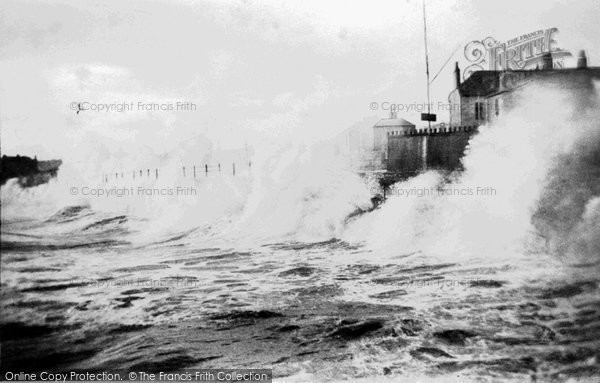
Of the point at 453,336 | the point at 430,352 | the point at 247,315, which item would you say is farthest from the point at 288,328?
the point at 453,336

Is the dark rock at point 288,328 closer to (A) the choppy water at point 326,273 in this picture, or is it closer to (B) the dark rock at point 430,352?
(A) the choppy water at point 326,273

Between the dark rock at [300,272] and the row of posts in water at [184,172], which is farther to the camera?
the dark rock at [300,272]

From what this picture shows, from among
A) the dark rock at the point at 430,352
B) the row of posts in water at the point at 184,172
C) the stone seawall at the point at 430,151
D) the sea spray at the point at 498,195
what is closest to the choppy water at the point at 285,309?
the dark rock at the point at 430,352

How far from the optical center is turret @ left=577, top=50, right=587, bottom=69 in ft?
14.7

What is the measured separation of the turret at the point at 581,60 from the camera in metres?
4.49

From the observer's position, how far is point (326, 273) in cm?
434

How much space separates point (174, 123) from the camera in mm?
4285

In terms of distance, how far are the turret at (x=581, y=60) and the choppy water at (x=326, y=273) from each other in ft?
1.47

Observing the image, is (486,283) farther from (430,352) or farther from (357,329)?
(357,329)

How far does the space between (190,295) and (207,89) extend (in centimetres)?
167

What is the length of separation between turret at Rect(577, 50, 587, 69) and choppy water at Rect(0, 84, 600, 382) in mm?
447

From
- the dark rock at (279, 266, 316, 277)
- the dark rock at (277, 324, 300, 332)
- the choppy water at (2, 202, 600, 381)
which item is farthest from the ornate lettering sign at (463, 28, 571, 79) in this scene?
the dark rock at (277, 324, 300, 332)

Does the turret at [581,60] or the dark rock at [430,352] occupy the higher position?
the turret at [581,60]

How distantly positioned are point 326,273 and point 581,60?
285cm
